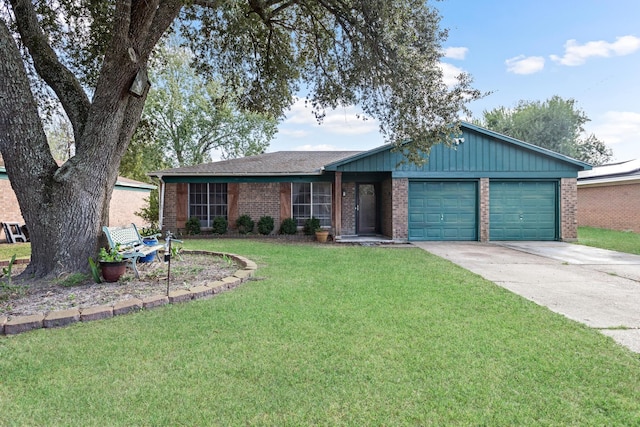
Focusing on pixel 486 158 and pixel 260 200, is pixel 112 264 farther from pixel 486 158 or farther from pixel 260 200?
pixel 486 158

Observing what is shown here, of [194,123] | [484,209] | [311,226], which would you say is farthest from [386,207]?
[194,123]

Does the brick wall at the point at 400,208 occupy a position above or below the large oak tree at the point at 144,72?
below

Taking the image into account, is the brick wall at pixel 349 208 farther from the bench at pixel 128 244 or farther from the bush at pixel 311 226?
the bench at pixel 128 244

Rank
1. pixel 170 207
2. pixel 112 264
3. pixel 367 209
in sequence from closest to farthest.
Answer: pixel 112 264 < pixel 170 207 < pixel 367 209

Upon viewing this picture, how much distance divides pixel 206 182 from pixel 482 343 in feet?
41.7

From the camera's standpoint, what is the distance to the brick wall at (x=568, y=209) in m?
12.5

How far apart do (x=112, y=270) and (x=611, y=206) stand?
66.4 ft

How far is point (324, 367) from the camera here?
2922 mm

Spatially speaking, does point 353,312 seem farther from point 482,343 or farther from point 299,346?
point 482,343

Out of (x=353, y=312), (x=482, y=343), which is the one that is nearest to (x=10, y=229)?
(x=353, y=312)

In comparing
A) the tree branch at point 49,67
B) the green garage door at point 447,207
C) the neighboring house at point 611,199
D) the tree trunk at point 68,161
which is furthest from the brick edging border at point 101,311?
the neighboring house at point 611,199

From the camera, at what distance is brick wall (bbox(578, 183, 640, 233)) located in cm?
Answer: 1585

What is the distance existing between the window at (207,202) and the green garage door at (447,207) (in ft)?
23.9

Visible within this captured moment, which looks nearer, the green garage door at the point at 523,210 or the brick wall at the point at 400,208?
the brick wall at the point at 400,208
